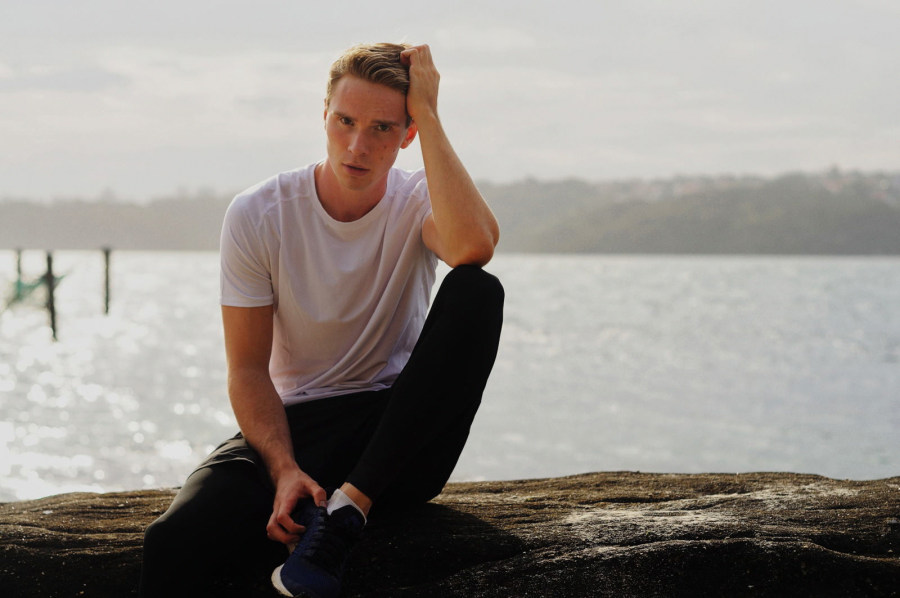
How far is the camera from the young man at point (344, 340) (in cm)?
222

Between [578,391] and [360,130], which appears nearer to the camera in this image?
[360,130]

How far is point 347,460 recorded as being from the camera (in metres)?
2.46

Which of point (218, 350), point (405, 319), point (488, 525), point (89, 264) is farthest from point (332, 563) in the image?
point (89, 264)

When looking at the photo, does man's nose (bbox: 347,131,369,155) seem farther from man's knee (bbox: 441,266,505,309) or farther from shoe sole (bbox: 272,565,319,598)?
shoe sole (bbox: 272,565,319,598)

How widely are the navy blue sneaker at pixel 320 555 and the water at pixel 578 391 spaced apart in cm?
910

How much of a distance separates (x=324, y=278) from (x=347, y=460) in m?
0.52

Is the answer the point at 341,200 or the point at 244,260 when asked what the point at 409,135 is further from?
the point at 244,260

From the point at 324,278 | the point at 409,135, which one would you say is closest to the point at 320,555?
the point at 324,278

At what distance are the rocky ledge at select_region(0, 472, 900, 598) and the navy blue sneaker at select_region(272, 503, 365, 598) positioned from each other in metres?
0.18

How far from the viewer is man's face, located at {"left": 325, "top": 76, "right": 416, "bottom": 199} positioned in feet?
8.19

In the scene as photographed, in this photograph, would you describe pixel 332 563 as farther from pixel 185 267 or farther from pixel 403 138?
pixel 185 267

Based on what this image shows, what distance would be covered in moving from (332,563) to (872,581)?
52.5 inches

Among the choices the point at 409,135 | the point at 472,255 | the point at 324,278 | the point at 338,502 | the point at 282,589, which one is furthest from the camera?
the point at 409,135

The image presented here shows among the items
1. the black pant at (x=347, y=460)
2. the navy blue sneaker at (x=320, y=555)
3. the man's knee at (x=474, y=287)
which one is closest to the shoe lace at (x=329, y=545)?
the navy blue sneaker at (x=320, y=555)
